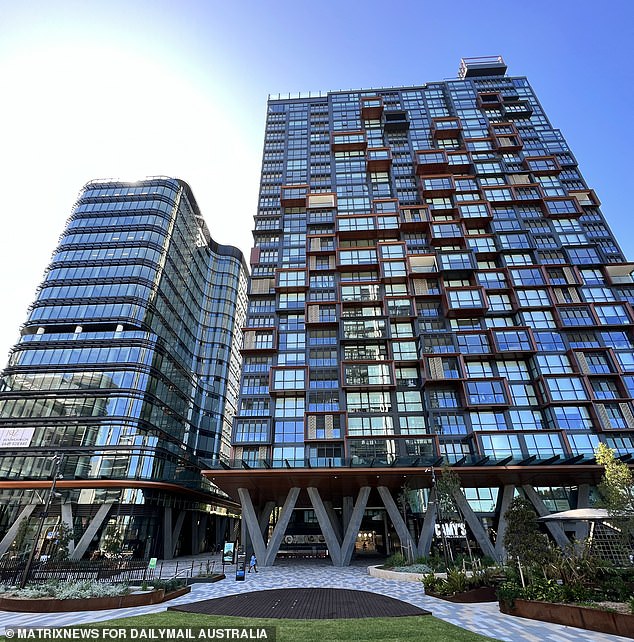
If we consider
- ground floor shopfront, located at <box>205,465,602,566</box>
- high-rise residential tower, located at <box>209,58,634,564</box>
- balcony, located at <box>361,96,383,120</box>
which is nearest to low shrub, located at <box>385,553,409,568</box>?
ground floor shopfront, located at <box>205,465,602,566</box>

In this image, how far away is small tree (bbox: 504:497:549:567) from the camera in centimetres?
1684

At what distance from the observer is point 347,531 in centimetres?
3706

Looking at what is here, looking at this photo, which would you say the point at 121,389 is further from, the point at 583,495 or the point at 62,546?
the point at 583,495

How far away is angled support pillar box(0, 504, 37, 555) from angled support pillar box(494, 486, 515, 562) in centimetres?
4950

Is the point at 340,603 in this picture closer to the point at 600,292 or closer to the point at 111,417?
the point at 111,417

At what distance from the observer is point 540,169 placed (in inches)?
2606

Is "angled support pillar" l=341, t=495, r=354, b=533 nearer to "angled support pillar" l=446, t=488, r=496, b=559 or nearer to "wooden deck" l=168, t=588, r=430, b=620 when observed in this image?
"angled support pillar" l=446, t=488, r=496, b=559

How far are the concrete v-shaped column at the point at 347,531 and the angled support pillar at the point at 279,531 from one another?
2.00 m

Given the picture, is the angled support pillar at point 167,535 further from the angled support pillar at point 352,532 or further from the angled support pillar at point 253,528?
the angled support pillar at point 352,532

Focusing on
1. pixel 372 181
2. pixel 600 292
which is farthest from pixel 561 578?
pixel 372 181

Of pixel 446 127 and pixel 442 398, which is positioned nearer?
pixel 442 398

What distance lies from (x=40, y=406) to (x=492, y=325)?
59227mm

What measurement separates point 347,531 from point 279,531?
21.7 ft

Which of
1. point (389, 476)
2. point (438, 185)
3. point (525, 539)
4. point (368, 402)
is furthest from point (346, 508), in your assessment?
point (438, 185)
